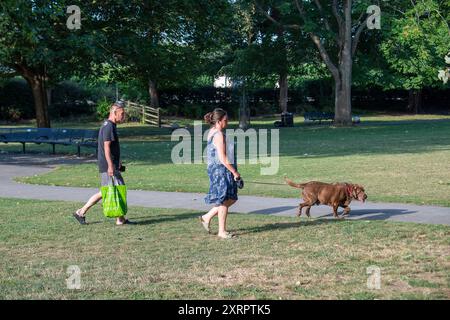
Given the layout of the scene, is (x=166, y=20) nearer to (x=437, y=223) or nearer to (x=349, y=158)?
(x=349, y=158)

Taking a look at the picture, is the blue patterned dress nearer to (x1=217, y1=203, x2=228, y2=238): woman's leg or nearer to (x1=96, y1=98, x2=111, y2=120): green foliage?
(x1=217, y1=203, x2=228, y2=238): woman's leg

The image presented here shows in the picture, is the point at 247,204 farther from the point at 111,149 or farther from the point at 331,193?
the point at 111,149

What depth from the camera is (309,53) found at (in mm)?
42562

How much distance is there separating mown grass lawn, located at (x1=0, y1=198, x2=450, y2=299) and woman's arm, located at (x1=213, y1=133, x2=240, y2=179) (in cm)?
93

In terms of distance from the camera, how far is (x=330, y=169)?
17.0m

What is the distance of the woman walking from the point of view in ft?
30.0

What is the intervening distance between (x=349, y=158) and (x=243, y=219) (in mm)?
9708

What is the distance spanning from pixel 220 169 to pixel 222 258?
166cm

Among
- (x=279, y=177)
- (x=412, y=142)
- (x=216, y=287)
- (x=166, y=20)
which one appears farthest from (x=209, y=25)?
(x=216, y=287)

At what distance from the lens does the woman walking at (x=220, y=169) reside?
30.0 ft

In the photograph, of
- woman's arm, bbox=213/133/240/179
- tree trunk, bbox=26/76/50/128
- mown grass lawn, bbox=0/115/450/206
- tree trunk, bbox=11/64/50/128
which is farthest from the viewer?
tree trunk, bbox=26/76/50/128

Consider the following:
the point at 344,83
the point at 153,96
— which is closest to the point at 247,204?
the point at 344,83

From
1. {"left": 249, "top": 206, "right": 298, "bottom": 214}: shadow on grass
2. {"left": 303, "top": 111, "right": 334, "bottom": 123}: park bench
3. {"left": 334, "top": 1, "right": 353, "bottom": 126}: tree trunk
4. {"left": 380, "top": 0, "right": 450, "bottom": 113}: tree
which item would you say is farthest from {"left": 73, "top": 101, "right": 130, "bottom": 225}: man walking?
{"left": 303, "top": 111, "right": 334, "bottom": 123}: park bench

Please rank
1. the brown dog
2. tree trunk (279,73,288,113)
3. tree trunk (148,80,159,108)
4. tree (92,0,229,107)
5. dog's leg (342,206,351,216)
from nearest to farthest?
the brown dog
dog's leg (342,206,351,216)
tree (92,0,229,107)
tree trunk (148,80,159,108)
tree trunk (279,73,288,113)
